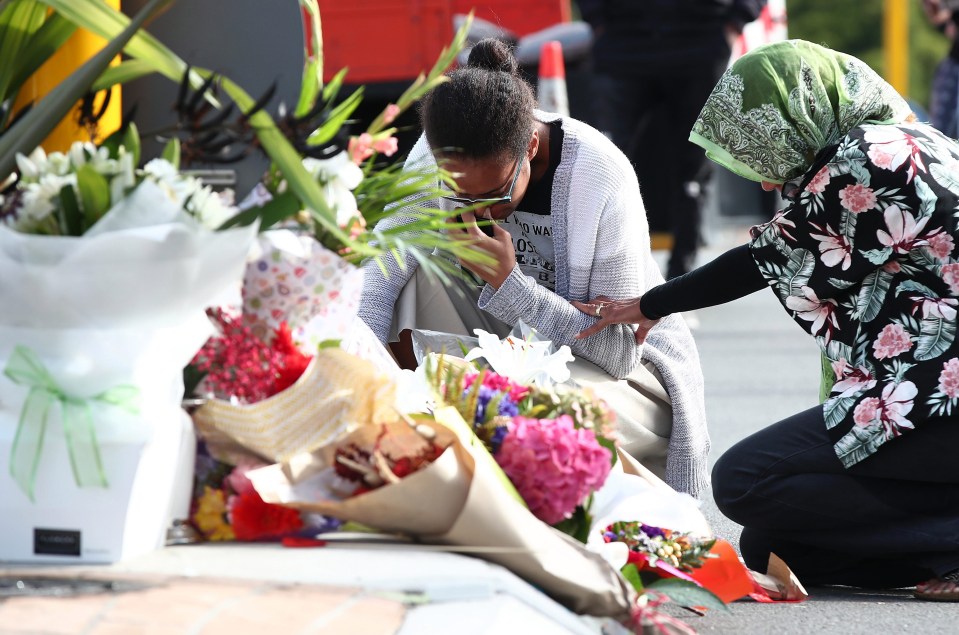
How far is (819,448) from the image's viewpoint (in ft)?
10.5

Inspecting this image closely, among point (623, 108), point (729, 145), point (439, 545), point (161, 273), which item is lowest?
point (623, 108)

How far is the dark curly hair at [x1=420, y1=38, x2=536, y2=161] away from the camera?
3.36 metres

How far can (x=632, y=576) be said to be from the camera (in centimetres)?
257

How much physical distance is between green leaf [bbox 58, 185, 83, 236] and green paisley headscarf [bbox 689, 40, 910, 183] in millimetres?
1648

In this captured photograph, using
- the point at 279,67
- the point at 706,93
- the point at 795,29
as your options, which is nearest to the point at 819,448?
the point at 279,67

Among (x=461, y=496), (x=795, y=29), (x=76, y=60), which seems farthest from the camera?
(x=795, y=29)

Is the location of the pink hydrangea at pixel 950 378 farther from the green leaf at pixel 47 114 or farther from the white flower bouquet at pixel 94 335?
the green leaf at pixel 47 114

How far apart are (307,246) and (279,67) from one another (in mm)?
1420

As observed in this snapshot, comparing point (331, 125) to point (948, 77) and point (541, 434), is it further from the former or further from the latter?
point (948, 77)

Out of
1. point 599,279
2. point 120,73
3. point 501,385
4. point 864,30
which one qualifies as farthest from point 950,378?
point 864,30

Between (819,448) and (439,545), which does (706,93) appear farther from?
(439,545)

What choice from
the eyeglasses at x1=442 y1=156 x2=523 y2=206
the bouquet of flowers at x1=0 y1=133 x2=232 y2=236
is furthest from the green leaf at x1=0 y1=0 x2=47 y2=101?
the eyeglasses at x1=442 y1=156 x2=523 y2=206

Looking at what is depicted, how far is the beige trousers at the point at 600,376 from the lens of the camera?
11.6 feet

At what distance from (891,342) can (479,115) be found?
1039 millimetres
